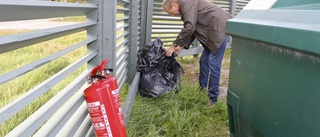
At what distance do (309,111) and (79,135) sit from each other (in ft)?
4.32

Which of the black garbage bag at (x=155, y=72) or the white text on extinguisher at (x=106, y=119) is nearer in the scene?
the white text on extinguisher at (x=106, y=119)

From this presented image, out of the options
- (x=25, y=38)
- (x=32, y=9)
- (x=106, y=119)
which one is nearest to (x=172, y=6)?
(x=106, y=119)

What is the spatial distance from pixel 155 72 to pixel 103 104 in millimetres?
2374

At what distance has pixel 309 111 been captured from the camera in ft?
4.25

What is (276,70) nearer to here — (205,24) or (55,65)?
(205,24)

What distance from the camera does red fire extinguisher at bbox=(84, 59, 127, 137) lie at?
1850mm

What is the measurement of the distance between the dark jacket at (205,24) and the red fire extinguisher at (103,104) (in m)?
2.18

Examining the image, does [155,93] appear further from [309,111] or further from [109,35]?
[309,111]

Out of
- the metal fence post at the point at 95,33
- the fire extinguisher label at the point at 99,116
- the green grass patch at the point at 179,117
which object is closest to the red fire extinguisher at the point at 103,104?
the fire extinguisher label at the point at 99,116

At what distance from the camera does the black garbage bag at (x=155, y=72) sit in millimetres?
4113

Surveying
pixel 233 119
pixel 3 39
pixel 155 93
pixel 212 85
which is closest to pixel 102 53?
pixel 233 119

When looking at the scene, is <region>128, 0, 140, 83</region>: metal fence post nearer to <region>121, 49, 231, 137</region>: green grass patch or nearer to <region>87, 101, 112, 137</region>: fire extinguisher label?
<region>121, 49, 231, 137</region>: green grass patch

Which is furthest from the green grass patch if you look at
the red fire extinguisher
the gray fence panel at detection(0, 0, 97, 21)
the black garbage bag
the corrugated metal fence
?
the gray fence panel at detection(0, 0, 97, 21)

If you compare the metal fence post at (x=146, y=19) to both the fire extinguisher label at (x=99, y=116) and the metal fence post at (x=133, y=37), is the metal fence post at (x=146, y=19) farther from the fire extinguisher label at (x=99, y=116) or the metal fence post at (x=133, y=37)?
the fire extinguisher label at (x=99, y=116)
